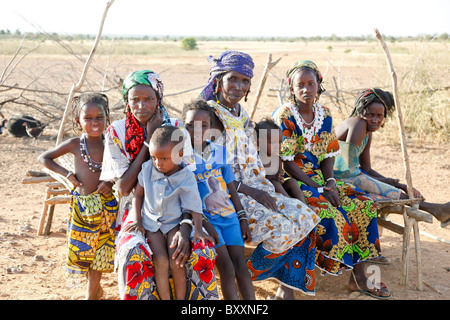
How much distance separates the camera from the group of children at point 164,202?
294 cm

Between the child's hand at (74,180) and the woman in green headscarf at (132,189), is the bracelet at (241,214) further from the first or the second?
the child's hand at (74,180)

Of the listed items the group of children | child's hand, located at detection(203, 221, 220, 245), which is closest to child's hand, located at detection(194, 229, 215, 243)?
the group of children

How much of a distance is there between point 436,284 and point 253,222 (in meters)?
1.92

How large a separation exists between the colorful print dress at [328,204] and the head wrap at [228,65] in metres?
0.56

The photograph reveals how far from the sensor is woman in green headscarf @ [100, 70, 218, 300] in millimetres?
2762

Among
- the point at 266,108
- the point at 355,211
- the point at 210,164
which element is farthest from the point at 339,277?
the point at 266,108

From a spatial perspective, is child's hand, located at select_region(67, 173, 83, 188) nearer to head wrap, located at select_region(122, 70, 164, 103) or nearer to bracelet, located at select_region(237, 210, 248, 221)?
head wrap, located at select_region(122, 70, 164, 103)

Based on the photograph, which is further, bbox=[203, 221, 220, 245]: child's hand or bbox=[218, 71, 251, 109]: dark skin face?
bbox=[218, 71, 251, 109]: dark skin face

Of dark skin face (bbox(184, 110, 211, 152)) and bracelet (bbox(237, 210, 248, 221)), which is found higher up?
dark skin face (bbox(184, 110, 211, 152))

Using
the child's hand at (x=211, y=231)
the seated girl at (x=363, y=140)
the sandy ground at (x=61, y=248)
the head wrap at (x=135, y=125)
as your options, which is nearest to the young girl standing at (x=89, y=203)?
the head wrap at (x=135, y=125)

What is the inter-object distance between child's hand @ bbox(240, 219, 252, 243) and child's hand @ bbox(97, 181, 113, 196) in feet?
3.22

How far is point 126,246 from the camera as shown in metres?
2.80

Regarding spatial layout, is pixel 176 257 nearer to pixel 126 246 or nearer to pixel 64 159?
pixel 126 246

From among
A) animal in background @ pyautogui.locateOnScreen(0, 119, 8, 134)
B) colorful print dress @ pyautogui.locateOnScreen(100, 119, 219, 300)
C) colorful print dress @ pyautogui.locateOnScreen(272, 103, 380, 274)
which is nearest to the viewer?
colorful print dress @ pyautogui.locateOnScreen(100, 119, 219, 300)
